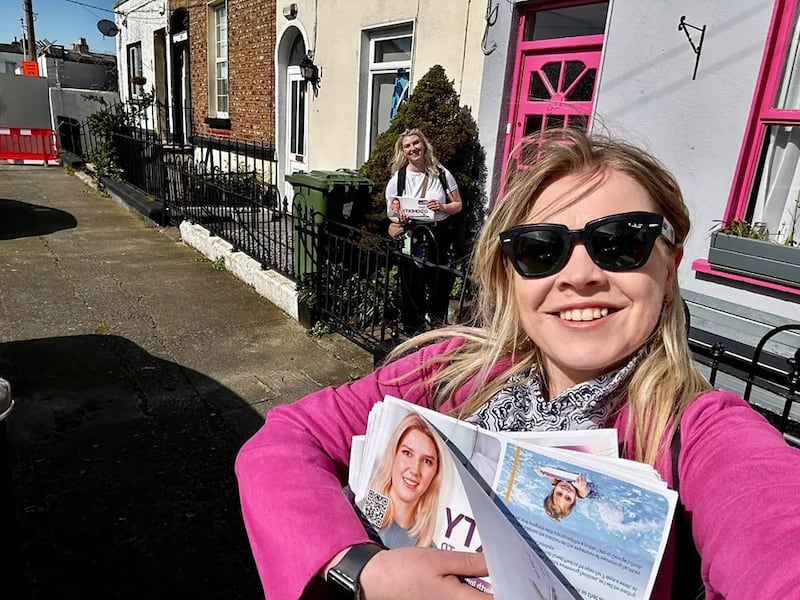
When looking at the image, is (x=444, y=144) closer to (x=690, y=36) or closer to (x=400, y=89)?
(x=400, y=89)

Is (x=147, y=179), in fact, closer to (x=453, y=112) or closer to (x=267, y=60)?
(x=267, y=60)

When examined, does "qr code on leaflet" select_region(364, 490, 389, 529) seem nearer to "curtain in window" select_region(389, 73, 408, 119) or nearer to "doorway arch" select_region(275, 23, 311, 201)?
"curtain in window" select_region(389, 73, 408, 119)

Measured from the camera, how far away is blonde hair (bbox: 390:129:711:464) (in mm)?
1095

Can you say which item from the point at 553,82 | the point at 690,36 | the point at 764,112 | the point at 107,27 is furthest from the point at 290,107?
the point at 107,27

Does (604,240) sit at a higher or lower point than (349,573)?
higher

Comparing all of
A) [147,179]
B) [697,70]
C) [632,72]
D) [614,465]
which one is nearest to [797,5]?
[697,70]

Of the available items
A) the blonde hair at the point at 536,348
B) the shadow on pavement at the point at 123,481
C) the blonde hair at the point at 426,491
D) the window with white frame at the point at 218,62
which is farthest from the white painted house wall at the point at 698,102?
the window with white frame at the point at 218,62

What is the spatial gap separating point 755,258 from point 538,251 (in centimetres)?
340

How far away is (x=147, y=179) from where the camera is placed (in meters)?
9.41

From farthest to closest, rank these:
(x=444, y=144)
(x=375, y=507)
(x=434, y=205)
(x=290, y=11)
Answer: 1. (x=290, y=11)
2. (x=444, y=144)
3. (x=434, y=205)
4. (x=375, y=507)

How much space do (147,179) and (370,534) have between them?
9.62m

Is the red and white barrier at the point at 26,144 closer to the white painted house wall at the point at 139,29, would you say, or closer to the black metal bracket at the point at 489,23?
the white painted house wall at the point at 139,29

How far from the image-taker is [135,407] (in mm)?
3512

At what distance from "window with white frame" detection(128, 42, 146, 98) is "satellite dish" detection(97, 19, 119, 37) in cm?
132
